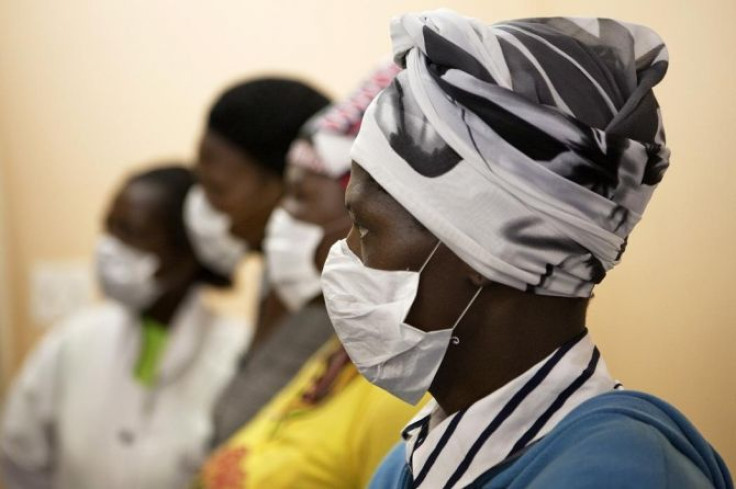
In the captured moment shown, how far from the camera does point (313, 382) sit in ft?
5.74

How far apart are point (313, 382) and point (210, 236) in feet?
3.25

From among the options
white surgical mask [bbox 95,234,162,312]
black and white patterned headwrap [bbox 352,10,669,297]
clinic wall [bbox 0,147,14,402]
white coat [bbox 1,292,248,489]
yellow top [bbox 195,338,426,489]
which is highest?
black and white patterned headwrap [bbox 352,10,669,297]

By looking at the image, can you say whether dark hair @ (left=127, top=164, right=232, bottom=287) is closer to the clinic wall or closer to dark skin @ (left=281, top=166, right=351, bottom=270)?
dark skin @ (left=281, top=166, right=351, bottom=270)

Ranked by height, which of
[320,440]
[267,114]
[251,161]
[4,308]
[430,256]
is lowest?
[4,308]

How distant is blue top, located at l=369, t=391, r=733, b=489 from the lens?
94 centimetres

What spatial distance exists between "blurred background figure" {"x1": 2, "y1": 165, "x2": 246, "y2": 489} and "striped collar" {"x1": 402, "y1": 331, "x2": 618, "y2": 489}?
1552 mm

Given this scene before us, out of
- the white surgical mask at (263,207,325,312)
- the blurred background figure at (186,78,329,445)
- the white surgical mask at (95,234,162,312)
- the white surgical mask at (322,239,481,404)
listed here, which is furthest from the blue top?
the white surgical mask at (95,234,162,312)

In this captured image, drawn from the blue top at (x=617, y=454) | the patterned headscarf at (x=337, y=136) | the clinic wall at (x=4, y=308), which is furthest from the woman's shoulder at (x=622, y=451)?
the clinic wall at (x=4, y=308)

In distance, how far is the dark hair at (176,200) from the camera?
279 centimetres

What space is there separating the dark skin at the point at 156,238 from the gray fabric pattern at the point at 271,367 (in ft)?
1.64

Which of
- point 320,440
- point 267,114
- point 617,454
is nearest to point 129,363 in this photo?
point 267,114

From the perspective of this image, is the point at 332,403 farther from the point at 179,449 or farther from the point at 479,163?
the point at 179,449

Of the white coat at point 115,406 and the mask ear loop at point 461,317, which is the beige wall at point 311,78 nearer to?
the mask ear loop at point 461,317

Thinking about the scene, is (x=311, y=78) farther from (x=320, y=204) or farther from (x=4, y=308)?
(x=4, y=308)
